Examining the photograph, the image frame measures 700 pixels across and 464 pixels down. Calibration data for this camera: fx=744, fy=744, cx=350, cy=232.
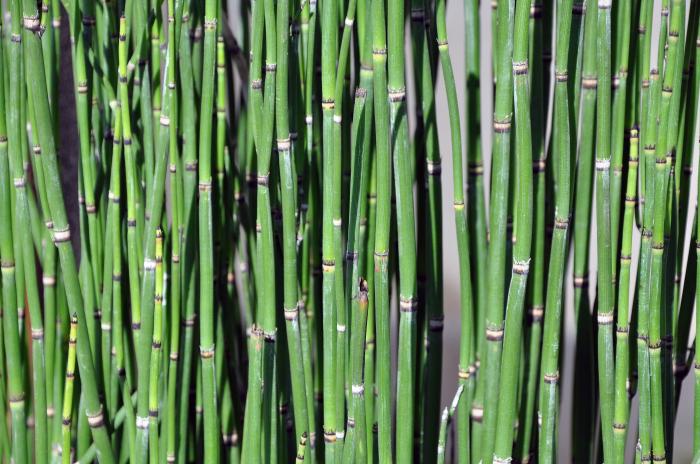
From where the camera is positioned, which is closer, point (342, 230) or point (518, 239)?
point (518, 239)

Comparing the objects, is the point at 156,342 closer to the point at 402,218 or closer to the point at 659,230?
the point at 402,218

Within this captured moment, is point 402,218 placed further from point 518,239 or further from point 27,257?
point 27,257

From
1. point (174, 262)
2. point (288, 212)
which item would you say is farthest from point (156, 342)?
point (288, 212)

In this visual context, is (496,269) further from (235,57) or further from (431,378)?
(235,57)

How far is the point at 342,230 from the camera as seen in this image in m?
0.87

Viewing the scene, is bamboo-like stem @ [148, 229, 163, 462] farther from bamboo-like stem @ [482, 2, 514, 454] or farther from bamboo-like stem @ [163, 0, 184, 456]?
bamboo-like stem @ [482, 2, 514, 454]

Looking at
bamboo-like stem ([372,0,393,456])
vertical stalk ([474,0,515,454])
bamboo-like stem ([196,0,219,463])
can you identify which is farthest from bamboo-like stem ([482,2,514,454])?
bamboo-like stem ([196,0,219,463])

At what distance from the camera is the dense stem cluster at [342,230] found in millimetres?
707

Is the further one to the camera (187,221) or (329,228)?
(187,221)

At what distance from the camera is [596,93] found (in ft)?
2.41

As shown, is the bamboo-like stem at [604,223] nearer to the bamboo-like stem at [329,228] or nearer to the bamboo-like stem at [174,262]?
the bamboo-like stem at [329,228]

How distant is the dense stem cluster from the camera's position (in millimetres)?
707

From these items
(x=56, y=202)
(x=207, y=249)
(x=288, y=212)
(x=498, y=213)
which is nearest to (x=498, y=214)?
(x=498, y=213)

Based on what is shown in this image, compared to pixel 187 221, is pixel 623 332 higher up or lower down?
lower down
